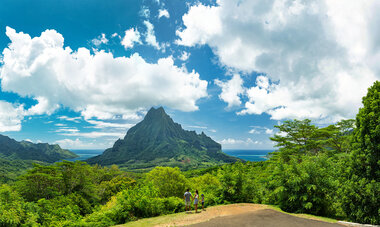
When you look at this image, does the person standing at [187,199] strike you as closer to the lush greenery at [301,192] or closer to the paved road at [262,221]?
the lush greenery at [301,192]

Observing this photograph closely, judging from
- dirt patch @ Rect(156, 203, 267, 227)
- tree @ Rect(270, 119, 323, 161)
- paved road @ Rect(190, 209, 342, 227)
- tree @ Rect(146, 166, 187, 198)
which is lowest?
tree @ Rect(146, 166, 187, 198)

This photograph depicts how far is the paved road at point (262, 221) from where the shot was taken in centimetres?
991

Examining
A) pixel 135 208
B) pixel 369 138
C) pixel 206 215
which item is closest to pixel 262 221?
pixel 206 215

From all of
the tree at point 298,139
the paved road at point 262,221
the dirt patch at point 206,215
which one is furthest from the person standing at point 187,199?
the tree at point 298,139

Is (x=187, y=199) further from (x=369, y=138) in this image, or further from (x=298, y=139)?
(x=298, y=139)

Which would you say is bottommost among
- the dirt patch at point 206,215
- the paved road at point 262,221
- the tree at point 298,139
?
the dirt patch at point 206,215

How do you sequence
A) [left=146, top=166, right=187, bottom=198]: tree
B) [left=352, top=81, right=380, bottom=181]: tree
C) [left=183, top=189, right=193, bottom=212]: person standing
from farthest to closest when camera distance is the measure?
1. [left=146, top=166, right=187, bottom=198]: tree
2. [left=183, top=189, right=193, bottom=212]: person standing
3. [left=352, top=81, right=380, bottom=181]: tree

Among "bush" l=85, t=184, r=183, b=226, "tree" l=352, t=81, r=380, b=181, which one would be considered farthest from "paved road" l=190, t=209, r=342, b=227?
"bush" l=85, t=184, r=183, b=226

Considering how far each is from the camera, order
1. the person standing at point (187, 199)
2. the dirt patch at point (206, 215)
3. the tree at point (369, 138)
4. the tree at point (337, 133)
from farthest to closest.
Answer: the tree at point (337, 133) < the person standing at point (187, 199) < the dirt patch at point (206, 215) < the tree at point (369, 138)

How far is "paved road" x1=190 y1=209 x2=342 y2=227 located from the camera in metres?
9.91

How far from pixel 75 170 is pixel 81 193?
14.6ft

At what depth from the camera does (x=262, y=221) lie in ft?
34.4

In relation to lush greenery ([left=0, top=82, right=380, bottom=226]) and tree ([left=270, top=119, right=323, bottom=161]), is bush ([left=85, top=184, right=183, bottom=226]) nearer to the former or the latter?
lush greenery ([left=0, top=82, right=380, bottom=226])

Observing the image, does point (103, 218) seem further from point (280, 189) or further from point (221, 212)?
point (280, 189)
